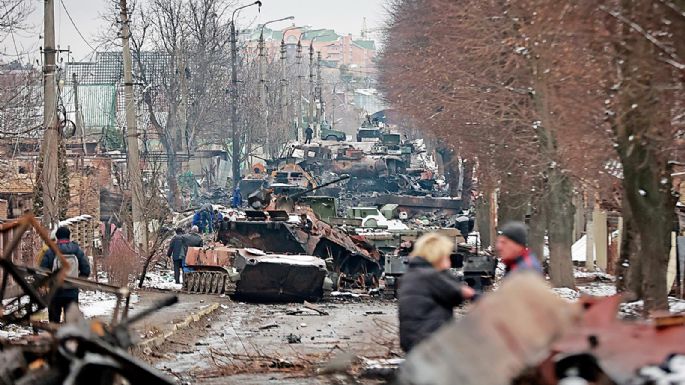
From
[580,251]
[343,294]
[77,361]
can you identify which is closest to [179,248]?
[343,294]

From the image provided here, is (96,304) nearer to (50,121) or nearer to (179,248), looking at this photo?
(50,121)

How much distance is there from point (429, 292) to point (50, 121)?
15843 mm

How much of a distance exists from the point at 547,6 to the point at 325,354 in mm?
5871

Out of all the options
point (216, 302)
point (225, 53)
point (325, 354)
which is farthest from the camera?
point (225, 53)

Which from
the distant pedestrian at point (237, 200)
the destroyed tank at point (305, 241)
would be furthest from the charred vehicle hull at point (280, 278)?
the distant pedestrian at point (237, 200)

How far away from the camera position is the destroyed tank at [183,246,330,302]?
23391 millimetres

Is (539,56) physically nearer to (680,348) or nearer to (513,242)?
(513,242)

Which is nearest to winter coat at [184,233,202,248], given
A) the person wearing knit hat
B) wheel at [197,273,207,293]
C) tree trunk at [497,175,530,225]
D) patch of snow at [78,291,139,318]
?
wheel at [197,273,207,293]

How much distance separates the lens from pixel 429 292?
8891 mm

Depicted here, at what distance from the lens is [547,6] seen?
1811 centimetres

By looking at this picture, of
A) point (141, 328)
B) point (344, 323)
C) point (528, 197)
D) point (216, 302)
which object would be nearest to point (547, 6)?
point (344, 323)

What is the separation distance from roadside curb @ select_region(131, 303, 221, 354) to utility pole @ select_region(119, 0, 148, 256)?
912cm

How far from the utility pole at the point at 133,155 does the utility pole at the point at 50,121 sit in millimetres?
6696

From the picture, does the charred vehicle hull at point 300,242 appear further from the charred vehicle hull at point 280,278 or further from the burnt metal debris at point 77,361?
the burnt metal debris at point 77,361
